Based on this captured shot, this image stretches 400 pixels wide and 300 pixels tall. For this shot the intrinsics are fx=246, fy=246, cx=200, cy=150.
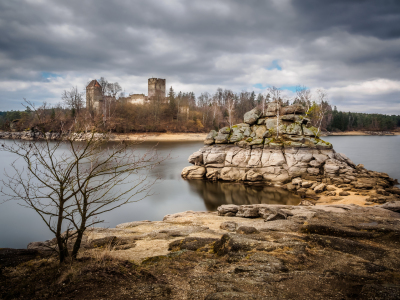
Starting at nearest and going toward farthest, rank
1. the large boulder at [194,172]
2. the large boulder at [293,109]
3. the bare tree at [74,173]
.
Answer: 1. the bare tree at [74,173]
2. the large boulder at [194,172]
3. the large boulder at [293,109]

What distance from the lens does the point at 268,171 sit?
79.6ft

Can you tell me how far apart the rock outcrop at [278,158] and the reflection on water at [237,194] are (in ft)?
4.42

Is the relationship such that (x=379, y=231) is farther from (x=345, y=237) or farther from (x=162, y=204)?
(x=162, y=204)

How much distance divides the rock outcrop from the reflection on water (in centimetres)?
135

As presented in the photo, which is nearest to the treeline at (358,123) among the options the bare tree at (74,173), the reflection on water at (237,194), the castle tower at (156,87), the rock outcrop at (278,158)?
the castle tower at (156,87)

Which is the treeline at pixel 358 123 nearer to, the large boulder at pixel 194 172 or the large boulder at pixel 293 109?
the large boulder at pixel 293 109

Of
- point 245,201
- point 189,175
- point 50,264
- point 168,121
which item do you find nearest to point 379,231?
point 50,264

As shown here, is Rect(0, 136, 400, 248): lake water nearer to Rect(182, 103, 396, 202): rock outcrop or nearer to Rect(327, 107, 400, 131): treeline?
Rect(182, 103, 396, 202): rock outcrop

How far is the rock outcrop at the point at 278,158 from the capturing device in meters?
22.1

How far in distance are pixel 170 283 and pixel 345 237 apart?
19.6 feet

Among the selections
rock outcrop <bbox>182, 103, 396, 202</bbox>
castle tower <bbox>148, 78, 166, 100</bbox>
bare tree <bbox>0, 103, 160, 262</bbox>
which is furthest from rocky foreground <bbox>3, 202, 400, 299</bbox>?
castle tower <bbox>148, 78, 166, 100</bbox>

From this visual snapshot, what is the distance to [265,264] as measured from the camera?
582cm

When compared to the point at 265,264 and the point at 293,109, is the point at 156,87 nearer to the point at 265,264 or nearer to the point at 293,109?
the point at 293,109

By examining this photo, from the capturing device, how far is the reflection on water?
1902 cm
